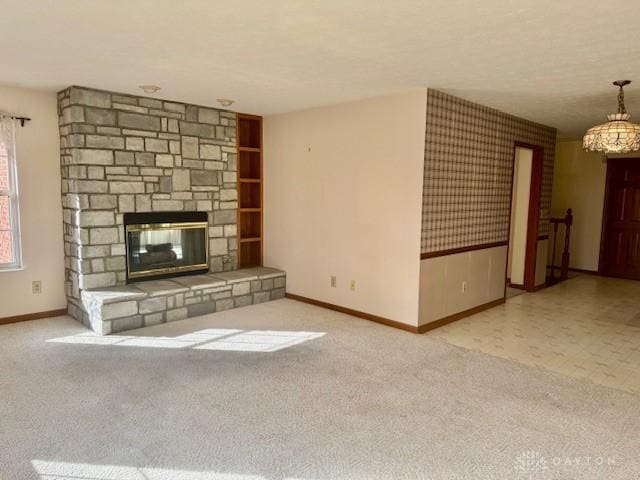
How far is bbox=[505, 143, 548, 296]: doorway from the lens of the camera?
6000 mm

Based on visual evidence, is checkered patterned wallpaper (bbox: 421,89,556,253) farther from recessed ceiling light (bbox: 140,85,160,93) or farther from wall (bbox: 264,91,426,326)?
recessed ceiling light (bbox: 140,85,160,93)

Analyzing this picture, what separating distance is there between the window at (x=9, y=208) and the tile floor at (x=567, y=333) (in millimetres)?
4097

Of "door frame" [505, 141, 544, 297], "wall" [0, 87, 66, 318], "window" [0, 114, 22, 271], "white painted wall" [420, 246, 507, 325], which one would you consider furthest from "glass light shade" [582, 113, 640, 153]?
"window" [0, 114, 22, 271]

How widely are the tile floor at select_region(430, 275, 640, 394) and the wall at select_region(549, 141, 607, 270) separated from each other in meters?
1.50

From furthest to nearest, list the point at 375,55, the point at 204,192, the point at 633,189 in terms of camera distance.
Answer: the point at 633,189
the point at 204,192
the point at 375,55

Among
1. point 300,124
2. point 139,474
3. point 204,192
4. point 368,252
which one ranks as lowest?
point 139,474

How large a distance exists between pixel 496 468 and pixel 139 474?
5.59ft

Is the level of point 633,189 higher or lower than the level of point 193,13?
lower

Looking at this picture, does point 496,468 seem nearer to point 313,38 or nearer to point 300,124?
point 313,38

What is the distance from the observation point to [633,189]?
23.0 feet

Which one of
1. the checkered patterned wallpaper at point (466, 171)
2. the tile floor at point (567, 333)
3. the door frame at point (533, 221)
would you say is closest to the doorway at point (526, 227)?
the door frame at point (533, 221)

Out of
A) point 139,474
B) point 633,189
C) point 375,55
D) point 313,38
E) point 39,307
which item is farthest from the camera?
point 633,189

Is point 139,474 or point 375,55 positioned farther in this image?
point 375,55

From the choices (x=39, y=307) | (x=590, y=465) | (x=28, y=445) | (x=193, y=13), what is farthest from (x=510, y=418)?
(x=39, y=307)
